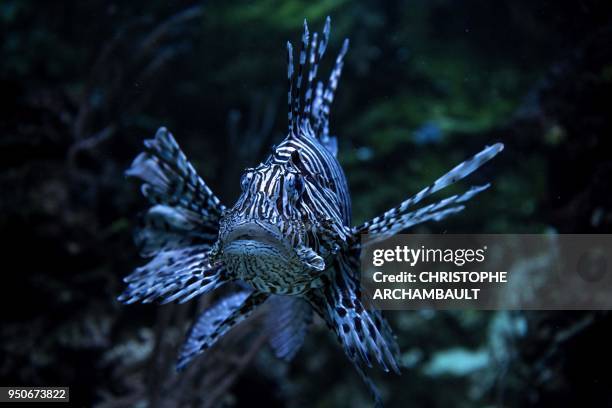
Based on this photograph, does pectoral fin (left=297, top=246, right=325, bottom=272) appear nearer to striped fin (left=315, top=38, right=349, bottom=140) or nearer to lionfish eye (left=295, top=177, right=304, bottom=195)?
lionfish eye (left=295, top=177, right=304, bottom=195)

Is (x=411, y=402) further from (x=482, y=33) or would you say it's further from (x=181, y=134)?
(x=482, y=33)

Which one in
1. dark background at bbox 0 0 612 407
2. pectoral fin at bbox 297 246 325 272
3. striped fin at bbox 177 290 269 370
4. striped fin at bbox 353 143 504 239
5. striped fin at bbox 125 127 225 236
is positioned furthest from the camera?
dark background at bbox 0 0 612 407

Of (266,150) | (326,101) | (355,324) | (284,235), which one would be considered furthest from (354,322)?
(266,150)

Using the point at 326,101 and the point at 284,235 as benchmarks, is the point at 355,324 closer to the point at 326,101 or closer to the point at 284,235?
the point at 284,235

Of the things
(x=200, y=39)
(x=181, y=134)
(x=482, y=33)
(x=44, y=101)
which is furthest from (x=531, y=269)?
(x=44, y=101)

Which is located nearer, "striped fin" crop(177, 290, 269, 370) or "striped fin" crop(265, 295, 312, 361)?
"striped fin" crop(177, 290, 269, 370)

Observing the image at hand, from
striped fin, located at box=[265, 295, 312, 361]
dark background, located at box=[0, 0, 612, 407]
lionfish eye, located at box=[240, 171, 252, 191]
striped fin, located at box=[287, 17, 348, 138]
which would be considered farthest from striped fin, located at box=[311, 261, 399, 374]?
dark background, located at box=[0, 0, 612, 407]

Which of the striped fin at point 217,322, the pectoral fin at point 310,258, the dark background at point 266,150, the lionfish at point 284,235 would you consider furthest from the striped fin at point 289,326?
the dark background at point 266,150

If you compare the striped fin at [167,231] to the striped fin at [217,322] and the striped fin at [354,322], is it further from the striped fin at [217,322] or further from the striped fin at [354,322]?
the striped fin at [354,322]
